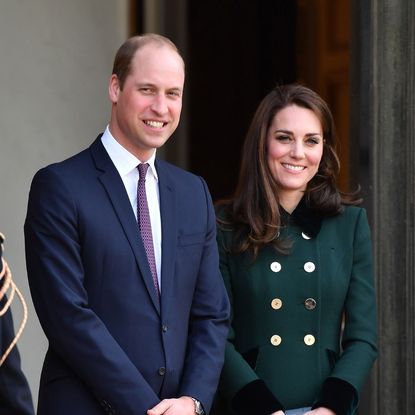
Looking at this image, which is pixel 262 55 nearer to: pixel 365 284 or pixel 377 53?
pixel 377 53

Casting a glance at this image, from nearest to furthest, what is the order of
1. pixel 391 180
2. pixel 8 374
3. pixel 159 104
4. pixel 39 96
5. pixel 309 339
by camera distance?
pixel 8 374 → pixel 159 104 → pixel 309 339 → pixel 391 180 → pixel 39 96

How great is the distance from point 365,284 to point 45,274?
1.13m

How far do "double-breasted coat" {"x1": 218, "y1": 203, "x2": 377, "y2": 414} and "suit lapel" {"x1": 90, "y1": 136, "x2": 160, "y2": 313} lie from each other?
47 cm

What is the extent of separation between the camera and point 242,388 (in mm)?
3777

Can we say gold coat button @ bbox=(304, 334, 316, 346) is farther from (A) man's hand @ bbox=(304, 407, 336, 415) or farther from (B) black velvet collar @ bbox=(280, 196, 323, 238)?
(B) black velvet collar @ bbox=(280, 196, 323, 238)

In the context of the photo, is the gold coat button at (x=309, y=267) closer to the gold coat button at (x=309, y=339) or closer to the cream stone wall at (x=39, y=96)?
the gold coat button at (x=309, y=339)

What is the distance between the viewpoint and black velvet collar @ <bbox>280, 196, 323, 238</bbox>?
158 inches

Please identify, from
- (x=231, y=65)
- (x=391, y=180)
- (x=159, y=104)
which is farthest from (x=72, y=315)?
(x=231, y=65)

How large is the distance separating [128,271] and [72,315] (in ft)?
0.75

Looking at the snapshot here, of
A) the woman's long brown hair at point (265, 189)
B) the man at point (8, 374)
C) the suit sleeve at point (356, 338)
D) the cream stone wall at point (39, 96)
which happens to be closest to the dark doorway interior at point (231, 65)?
the cream stone wall at point (39, 96)

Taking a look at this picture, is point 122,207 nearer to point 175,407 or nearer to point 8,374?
point 175,407

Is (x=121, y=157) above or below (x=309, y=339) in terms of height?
above

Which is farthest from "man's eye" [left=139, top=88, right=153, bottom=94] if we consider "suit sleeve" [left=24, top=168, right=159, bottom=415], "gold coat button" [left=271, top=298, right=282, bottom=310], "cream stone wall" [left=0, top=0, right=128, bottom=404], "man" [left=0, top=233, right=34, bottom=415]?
"cream stone wall" [left=0, top=0, right=128, bottom=404]

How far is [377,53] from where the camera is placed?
4.95 m
